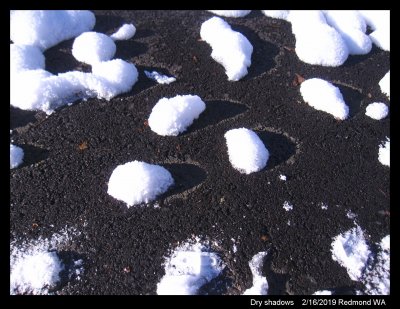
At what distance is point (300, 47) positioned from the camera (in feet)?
9.21

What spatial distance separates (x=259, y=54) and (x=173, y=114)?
3.09 feet

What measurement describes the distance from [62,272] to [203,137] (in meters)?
1.04

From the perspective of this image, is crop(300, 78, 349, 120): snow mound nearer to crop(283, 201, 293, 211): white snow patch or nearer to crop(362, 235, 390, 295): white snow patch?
crop(283, 201, 293, 211): white snow patch

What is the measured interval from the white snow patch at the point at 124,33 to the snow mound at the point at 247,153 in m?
1.26

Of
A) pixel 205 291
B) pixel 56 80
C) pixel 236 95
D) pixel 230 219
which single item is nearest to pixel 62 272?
pixel 205 291

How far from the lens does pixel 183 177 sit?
2.12 m

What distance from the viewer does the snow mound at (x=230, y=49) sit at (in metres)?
2.64

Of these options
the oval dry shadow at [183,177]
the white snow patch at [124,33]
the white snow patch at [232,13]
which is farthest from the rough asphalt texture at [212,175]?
the white snow patch at [232,13]

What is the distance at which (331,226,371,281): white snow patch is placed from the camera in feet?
5.98

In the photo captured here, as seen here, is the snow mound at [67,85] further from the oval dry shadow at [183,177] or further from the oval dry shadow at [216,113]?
the oval dry shadow at [183,177]

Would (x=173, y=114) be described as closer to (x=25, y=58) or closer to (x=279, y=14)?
(x=25, y=58)

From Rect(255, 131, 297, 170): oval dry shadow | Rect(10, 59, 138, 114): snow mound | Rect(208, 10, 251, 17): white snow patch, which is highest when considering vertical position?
Rect(208, 10, 251, 17): white snow patch

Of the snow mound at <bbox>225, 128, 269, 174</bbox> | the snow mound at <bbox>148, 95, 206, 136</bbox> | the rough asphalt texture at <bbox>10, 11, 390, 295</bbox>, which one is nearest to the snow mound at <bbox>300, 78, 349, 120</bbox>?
the rough asphalt texture at <bbox>10, 11, 390, 295</bbox>

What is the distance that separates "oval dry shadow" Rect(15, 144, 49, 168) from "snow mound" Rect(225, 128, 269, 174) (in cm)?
103
